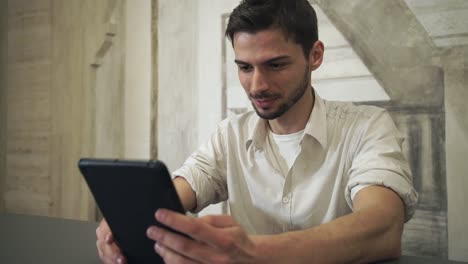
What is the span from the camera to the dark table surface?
2.40ft

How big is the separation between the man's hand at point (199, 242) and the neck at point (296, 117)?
0.68 meters

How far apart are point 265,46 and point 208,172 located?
0.44 m

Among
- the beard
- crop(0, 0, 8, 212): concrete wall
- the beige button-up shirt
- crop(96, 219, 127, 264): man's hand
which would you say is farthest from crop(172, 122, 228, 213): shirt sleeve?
crop(0, 0, 8, 212): concrete wall

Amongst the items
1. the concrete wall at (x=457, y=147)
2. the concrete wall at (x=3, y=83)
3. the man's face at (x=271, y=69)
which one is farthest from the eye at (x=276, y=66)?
the concrete wall at (x=3, y=83)

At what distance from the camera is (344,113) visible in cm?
115

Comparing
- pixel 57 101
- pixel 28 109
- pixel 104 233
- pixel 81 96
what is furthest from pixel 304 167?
pixel 28 109

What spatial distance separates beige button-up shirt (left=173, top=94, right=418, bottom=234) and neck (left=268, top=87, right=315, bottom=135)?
0.03 meters

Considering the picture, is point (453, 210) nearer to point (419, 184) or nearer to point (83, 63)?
point (419, 184)

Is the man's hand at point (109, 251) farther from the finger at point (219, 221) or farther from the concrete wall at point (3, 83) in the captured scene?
the concrete wall at point (3, 83)

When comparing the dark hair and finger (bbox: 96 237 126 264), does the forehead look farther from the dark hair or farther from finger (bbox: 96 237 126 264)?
finger (bbox: 96 237 126 264)

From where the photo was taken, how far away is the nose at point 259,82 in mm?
1087

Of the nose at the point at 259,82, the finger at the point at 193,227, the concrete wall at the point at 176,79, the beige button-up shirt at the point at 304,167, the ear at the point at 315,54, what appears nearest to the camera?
the finger at the point at 193,227

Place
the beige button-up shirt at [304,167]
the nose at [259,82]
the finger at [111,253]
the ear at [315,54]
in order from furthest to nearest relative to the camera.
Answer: the ear at [315,54] < the nose at [259,82] < the beige button-up shirt at [304,167] < the finger at [111,253]

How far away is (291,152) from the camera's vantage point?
A: 1.16 meters
